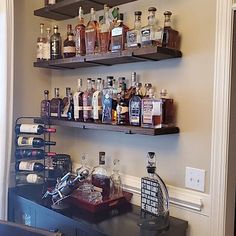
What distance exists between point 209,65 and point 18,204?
5.03 feet

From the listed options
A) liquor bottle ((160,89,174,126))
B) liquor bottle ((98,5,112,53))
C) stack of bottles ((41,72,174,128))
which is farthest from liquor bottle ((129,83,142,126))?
liquor bottle ((98,5,112,53))

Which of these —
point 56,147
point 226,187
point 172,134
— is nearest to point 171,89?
point 172,134

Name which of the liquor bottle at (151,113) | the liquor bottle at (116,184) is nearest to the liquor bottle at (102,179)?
the liquor bottle at (116,184)

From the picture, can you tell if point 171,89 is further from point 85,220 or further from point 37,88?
point 37,88

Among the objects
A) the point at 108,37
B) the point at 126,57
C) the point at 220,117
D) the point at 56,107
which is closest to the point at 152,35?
the point at 126,57

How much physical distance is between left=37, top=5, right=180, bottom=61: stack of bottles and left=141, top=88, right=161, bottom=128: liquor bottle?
304 millimetres

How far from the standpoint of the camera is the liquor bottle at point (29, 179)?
2262 millimetres

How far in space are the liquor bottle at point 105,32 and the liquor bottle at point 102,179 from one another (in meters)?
0.66

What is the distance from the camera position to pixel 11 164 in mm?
2377

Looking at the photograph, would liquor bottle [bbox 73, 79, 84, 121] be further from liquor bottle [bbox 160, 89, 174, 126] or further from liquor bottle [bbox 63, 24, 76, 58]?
liquor bottle [bbox 160, 89, 174, 126]

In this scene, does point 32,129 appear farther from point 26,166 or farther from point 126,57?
point 126,57

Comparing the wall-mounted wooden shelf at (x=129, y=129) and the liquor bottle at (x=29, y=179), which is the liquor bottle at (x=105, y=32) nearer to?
the wall-mounted wooden shelf at (x=129, y=129)

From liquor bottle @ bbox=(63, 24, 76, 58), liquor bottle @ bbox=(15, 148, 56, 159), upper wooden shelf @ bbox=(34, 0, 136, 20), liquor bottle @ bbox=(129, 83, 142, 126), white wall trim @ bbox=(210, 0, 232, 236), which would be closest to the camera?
white wall trim @ bbox=(210, 0, 232, 236)

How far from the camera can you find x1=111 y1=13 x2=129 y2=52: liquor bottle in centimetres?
180
